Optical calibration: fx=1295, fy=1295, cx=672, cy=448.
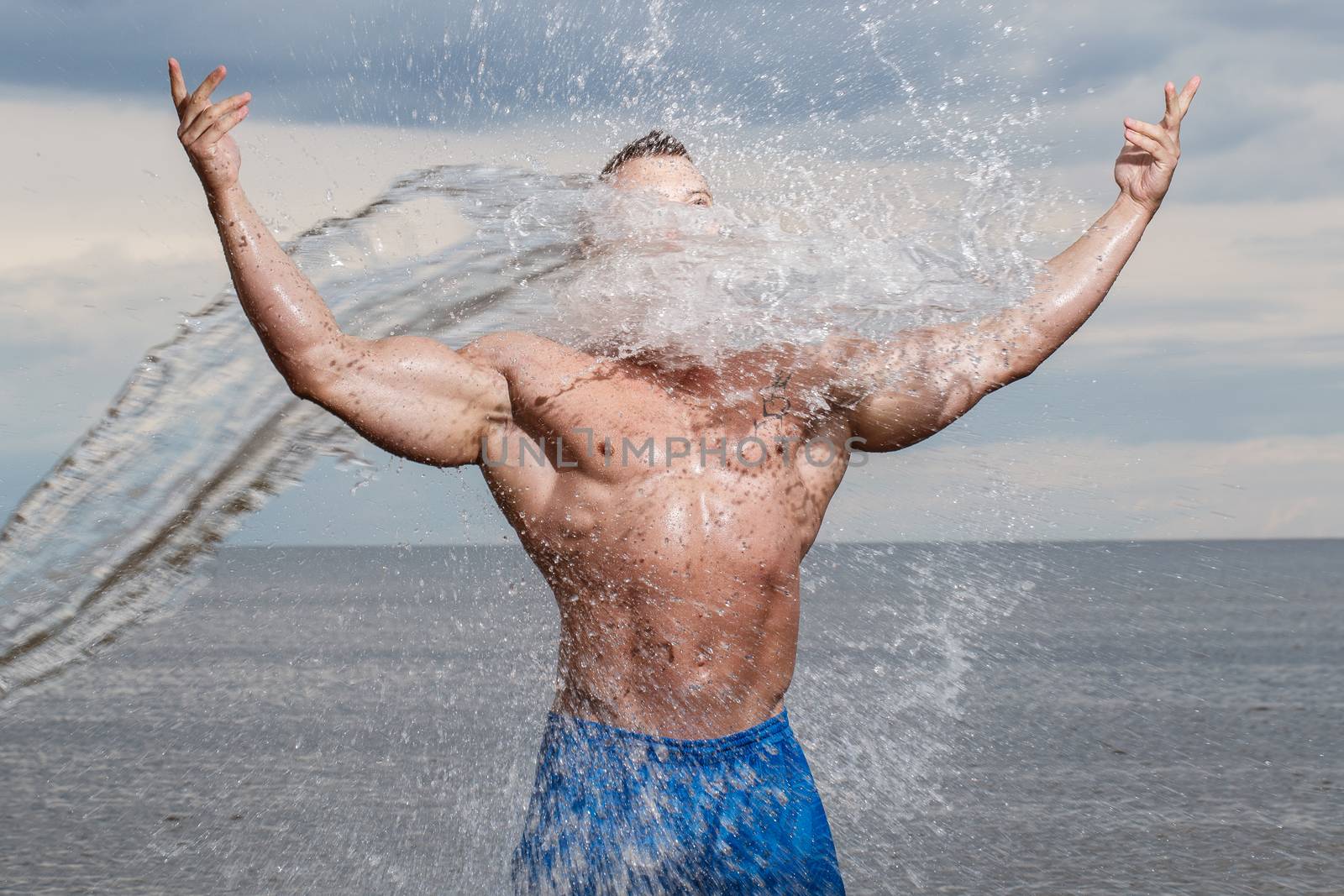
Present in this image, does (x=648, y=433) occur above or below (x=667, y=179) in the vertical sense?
below

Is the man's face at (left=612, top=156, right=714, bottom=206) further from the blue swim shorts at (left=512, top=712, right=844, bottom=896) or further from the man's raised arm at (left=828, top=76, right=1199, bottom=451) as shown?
the blue swim shorts at (left=512, top=712, right=844, bottom=896)

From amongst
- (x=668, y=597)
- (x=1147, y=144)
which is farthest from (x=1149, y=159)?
(x=668, y=597)

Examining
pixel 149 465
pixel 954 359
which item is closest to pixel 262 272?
pixel 149 465

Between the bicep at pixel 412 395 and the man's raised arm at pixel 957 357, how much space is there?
849 millimetres

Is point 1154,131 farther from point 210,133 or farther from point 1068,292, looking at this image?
point 210,133

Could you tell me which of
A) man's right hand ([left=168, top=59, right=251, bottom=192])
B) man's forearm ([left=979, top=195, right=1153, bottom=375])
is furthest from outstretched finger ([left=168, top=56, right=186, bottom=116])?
man's forearm ([left=979, top=195, right=1153, bottom=375])

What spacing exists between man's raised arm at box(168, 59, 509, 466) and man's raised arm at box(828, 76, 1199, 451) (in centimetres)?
92

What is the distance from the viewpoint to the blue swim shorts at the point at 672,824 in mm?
2680

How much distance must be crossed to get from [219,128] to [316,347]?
461 millimetres

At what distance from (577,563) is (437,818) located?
8.40m

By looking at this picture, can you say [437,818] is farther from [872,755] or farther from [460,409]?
[460,409]

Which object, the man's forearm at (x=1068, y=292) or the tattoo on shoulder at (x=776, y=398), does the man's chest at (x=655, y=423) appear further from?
the man's forearm at (x=1068, y=292)

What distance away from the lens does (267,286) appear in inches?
98.3

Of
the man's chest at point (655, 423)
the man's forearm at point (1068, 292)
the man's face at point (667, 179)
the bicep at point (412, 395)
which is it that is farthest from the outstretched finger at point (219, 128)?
the man's forearm at point (1068, 292)
